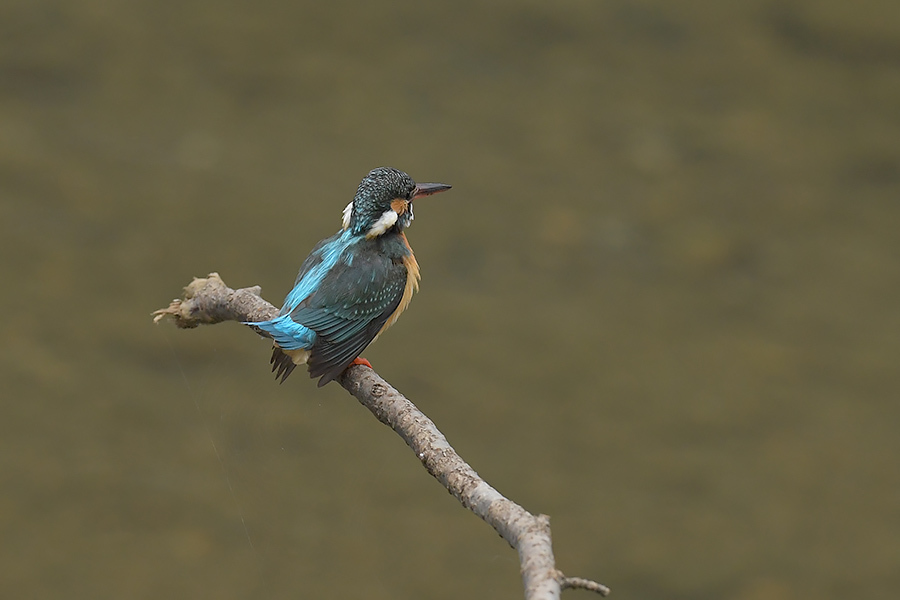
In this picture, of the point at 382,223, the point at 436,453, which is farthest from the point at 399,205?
the point at 436,453

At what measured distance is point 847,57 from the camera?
26.3ft

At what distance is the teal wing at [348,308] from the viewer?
296 cm

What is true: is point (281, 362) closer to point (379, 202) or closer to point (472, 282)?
point (379, 202)

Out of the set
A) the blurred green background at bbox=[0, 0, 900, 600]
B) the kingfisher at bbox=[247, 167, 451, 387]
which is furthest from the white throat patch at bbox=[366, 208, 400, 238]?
the blurred green background at bbox=[0, 0, 900, 600]

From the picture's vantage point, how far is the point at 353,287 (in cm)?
308

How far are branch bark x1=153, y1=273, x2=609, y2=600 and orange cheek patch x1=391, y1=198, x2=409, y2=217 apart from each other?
46 centimetres

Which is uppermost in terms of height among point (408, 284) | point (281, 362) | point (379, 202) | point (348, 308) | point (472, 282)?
point (472, 282)

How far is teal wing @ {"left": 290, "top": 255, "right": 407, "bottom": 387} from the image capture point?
2.96 metres

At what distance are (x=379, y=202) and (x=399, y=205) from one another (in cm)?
8

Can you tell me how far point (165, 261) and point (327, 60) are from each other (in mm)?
2155

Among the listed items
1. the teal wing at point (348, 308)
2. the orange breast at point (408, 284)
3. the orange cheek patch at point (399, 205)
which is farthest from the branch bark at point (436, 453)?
the orange cheek patch at point (399, 205)

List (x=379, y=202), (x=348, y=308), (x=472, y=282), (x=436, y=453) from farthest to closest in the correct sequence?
(x=472, y=282) < (x=379, y=202) < (x=348, y=308) < (x=436, y=453)

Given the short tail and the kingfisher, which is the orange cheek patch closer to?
the kingfisher

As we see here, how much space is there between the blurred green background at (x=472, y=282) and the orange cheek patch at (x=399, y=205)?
896 millimetres
